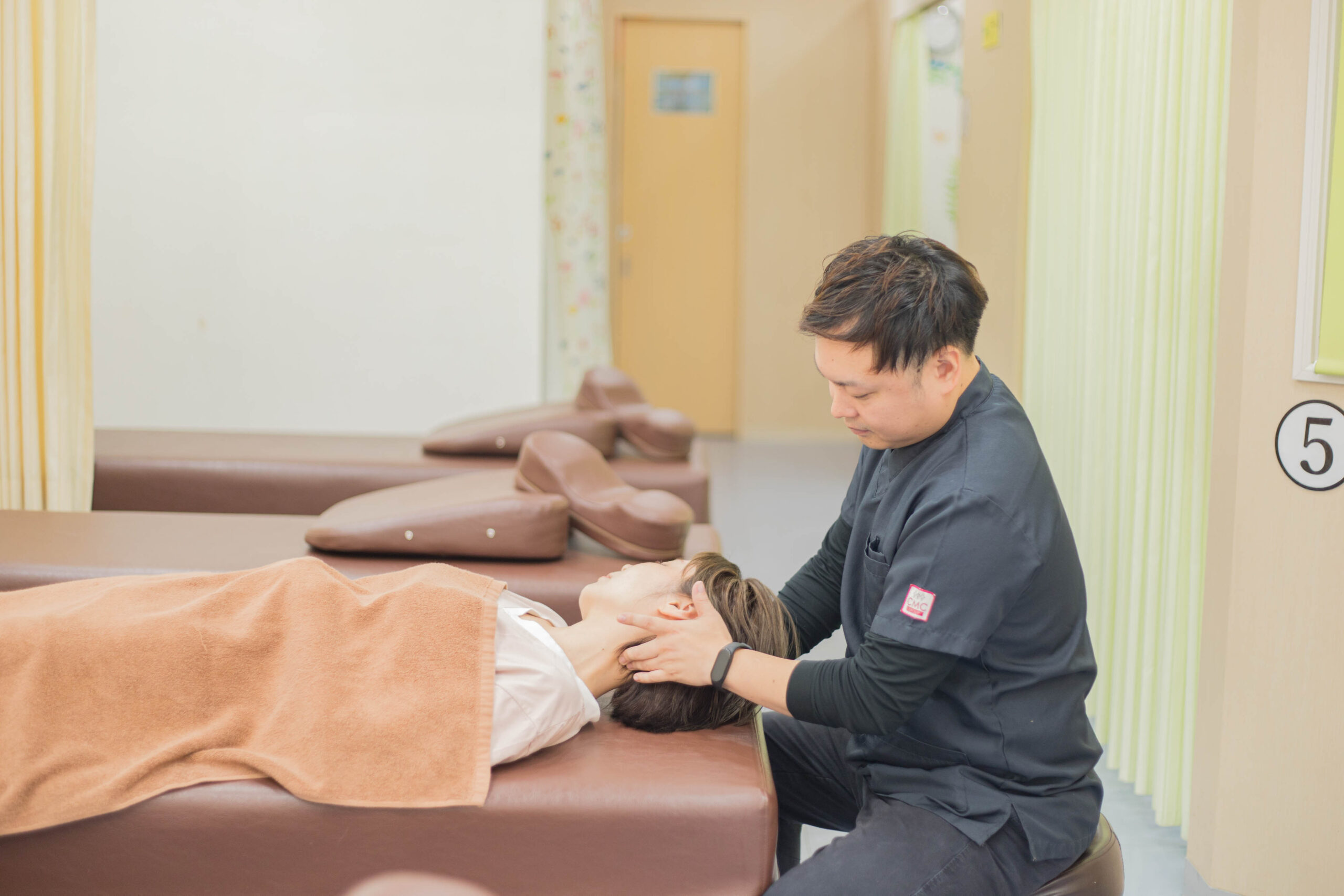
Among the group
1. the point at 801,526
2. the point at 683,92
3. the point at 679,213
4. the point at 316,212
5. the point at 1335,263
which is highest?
the point at 683,92

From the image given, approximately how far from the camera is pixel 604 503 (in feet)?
7.09

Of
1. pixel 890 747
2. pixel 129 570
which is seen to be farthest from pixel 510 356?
pixel 890 747

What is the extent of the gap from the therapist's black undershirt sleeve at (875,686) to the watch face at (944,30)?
455cm

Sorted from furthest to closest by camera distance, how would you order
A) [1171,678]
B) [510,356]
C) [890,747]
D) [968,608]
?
[510,356], [1171,678], [890,747], [968,608]

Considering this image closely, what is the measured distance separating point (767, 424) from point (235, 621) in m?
5.33

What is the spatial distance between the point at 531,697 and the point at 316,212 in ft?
10.5

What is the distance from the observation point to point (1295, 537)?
1.64 meters

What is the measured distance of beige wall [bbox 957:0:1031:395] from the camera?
2756 millimetres

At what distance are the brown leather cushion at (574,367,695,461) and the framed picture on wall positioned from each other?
5.47 ft

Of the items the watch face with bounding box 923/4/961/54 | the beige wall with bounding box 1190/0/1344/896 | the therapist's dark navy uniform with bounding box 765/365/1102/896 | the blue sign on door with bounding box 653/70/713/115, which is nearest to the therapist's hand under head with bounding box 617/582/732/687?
the therapist's dark navy uniform with bounding box 765/365/1102/896

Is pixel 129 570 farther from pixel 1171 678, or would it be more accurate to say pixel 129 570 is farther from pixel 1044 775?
pixel 1171 678

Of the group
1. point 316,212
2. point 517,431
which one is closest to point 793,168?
point 316,212

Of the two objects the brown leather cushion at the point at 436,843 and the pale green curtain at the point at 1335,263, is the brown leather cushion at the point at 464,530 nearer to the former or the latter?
the brown leather cushion at the point at 436,843

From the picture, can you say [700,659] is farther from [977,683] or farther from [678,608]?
[977,683]
